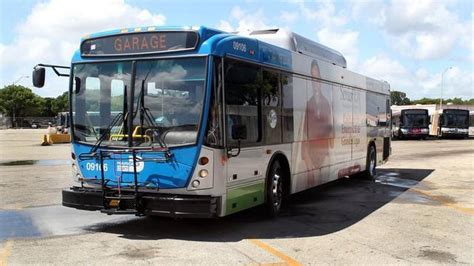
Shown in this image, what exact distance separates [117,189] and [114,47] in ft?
6.92

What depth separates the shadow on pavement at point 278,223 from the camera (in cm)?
793

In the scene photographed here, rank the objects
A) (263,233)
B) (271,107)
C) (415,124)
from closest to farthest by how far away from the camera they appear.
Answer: (263,233) < (271,107) < (415,124)

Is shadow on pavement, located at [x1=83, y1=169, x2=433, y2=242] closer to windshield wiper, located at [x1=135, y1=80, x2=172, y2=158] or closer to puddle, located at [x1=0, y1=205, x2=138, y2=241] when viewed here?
puddle, located at [x1=0, y1=205, x2=138, y2=241]

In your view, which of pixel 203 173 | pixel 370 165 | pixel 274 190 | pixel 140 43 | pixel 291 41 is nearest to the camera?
pixel 203 173

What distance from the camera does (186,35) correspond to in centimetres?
754

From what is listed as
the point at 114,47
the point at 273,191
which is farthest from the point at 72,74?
the point at 273,191

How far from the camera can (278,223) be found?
880 centimetres

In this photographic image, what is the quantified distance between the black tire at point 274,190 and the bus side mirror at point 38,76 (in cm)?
397

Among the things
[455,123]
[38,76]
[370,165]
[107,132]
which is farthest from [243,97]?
[455,123]

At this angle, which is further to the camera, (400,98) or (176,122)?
(400,98)

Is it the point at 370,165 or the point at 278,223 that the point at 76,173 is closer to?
the point at 278,223

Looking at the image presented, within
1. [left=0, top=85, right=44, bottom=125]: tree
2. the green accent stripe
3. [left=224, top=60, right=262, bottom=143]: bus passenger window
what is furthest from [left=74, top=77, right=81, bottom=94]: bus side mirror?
[left=0, top=85, right=44, bottom=125]: tree

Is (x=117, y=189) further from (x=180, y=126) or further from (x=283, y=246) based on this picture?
(x=283, y=246)

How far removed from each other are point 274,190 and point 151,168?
100 inches
